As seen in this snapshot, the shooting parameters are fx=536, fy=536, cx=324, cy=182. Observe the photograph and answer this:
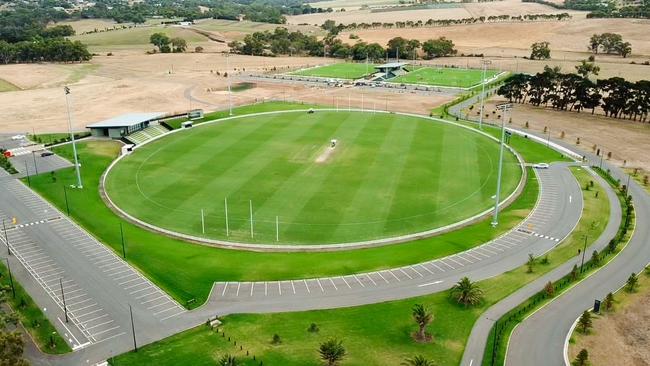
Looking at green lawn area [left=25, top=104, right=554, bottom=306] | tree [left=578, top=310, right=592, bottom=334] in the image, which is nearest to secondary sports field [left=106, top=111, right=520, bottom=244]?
green lawn area [left=25, top=104, right=554, bottom=306]

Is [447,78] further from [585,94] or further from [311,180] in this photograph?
[311,180]

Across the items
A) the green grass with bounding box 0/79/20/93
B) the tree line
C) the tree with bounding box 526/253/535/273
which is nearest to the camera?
the tree with bounding box 526/253/535/273

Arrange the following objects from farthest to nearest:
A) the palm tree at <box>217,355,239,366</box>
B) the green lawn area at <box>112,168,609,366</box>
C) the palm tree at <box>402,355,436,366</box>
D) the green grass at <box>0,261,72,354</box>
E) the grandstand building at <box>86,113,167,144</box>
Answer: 1. the grandstand building at <box>86,113,167,144</box>
2. the green grass at <box>0,261,72,354</box>
3. the green lawn area at <box>112,168,609,366</box>
4. the palm tree at <box>217,355,239,366</box>
5. the palm tree at <box>402,355,436,366</box>

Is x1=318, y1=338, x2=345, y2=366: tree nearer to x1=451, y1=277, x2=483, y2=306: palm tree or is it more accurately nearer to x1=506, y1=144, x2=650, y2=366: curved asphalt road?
x1=506, y1=144, x2=650, y2=366: curved asphalt road

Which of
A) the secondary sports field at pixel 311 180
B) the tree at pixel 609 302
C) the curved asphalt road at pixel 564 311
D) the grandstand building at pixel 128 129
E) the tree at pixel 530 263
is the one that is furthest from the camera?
the grandstand building at pixel 128 129

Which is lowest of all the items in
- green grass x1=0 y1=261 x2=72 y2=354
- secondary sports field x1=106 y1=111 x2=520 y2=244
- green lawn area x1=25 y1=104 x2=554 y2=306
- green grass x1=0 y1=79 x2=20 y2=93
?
green grass x1=0 y1=261 x2=72 y2=354

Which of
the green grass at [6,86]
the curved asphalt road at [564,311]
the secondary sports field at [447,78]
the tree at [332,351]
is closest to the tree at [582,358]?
the curved asphalt road at [564,311]

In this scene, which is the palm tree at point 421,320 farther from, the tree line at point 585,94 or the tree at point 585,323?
the tree line at point 585,94
